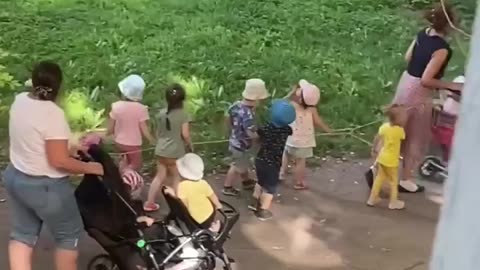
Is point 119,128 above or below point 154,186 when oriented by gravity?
above

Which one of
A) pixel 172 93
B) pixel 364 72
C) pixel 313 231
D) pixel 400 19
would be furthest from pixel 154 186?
pixel 400 19

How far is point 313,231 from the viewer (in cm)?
576

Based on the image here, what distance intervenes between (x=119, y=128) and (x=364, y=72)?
13.9ft

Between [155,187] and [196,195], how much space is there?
1.37m

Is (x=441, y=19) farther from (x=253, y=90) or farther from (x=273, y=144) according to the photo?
(x=273, y=144)

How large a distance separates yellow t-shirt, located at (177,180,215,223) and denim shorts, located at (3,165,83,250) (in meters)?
0.54

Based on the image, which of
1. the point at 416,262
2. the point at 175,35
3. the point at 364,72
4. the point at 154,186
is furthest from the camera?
the point at 175,35

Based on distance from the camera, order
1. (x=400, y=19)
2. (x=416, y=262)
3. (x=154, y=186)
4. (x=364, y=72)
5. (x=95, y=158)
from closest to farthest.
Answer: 1. (x=95, y=158)
2. (x=416, y=262)
3. (x=154, y=186)
4. (x=364, y=72)
5. (x=400, y=19)

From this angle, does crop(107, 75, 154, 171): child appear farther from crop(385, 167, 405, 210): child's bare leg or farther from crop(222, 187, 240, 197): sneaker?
crop(385, 167, 405, 210): child's bare leg

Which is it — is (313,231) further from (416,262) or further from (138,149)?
(138,149)

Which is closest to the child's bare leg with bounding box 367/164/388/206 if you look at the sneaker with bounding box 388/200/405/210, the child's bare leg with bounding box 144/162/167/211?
the sneaker with bounding box 388/200/405/210

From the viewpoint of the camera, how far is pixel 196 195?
443 centimetres

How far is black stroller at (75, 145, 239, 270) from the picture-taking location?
4.18 meters

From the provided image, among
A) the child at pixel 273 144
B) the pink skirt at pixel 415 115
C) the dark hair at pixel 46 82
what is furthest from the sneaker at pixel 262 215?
the dark hair at pixel 46 82
